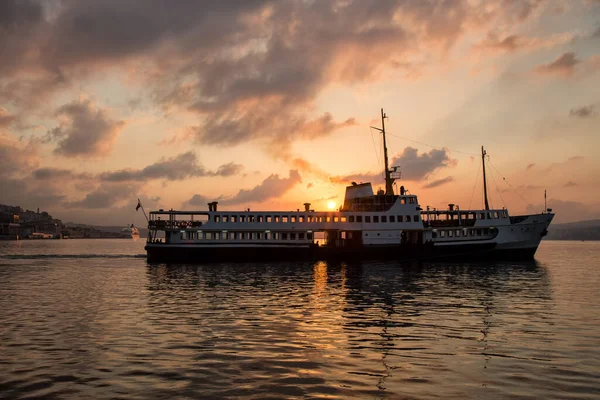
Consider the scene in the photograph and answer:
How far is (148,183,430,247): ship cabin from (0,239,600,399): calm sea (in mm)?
27882

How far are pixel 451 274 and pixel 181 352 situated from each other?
36799mm

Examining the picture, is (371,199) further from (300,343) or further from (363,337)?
(300,343)

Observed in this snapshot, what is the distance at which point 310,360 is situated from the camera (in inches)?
572

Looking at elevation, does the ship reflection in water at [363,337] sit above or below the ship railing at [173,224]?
below

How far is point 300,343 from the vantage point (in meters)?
16.8

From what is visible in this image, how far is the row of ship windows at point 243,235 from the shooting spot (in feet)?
203

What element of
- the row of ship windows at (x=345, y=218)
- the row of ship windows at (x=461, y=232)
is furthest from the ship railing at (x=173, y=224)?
the row of ship windows at (x=461, y=232)

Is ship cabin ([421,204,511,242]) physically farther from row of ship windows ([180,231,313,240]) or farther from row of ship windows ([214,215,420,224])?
row of ship windows ([180,231,313,240])

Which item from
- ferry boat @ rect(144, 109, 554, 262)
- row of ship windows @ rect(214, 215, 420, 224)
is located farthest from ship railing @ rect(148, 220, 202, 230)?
row of ship windows @ rect(214, 215, 420, 224)

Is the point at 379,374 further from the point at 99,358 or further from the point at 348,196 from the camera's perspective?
the point at 348,196

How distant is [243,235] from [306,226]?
8.65m

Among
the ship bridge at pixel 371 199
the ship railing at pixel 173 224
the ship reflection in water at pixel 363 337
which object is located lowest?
the ship reflection in water at pixel 363 337

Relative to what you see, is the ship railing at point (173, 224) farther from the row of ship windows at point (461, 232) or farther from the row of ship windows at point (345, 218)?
the row of ship windows at point (461, 232)

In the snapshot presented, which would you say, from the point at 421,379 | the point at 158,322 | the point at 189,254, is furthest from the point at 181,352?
the point at 189,254
